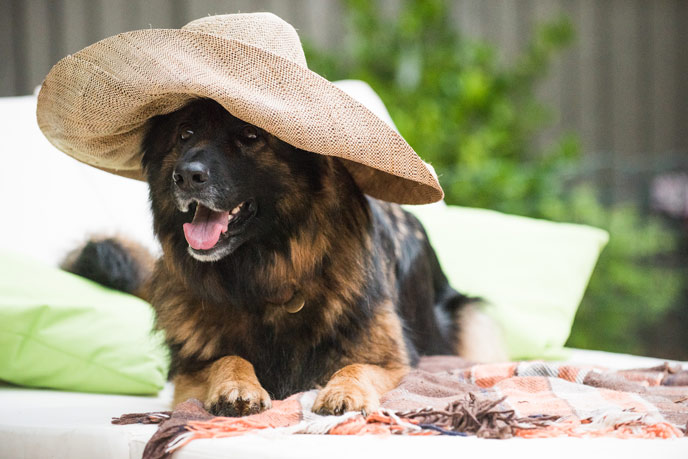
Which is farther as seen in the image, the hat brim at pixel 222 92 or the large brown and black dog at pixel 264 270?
the large brown and black dog at pixel 264 270

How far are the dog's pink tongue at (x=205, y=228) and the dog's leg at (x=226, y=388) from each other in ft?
0.95

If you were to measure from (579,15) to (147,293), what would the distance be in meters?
4.54

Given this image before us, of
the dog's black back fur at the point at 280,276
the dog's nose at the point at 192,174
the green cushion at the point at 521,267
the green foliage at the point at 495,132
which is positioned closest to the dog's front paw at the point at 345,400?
the dog's black back fur at the point at 280,276

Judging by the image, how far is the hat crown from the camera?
5.80 feet

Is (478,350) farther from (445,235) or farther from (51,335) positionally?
(51,335)

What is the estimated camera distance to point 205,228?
179cm

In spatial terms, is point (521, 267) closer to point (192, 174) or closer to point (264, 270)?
point (264, 270)

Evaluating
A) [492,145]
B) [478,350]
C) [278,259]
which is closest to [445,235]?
[478,350]

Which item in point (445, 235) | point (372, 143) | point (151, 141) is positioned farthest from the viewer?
point (445, 235)

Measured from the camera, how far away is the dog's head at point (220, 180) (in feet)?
5.61

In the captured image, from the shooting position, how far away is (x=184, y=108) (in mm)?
1839

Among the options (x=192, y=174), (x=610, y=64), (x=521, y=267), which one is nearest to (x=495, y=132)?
(x=610, y=64)

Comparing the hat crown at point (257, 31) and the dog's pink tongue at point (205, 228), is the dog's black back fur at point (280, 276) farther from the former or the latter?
the hat crown at point (257, 31)

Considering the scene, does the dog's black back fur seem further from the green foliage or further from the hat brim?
the green foliage
